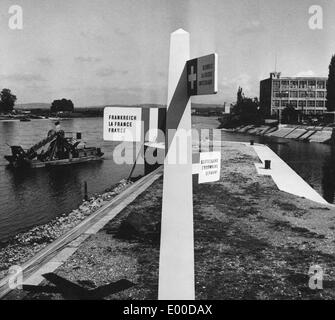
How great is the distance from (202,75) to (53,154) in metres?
45.7

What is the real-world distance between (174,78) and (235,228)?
8456mm

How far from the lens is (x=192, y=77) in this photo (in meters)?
3.90

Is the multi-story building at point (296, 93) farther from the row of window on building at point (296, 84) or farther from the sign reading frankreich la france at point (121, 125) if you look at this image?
the sign reading frankreich la france at point (121, 125)

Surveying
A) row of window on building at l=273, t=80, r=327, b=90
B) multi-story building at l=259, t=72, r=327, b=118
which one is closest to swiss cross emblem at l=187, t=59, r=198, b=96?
multi-story building at l=259, t=72, r=327, b=118

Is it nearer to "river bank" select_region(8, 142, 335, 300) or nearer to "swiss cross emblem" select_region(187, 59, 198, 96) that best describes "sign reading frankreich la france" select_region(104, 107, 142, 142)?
"swiss cross emblem" select_region(187, 59, 198, 96)

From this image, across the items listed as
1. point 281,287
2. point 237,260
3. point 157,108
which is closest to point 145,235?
point 237,260

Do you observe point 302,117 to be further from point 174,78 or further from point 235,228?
point 174,78

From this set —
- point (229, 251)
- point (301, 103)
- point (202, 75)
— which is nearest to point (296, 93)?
point (301, 103)

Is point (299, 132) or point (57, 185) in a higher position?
point (299, 132)

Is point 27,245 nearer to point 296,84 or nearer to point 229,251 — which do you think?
point 229,251

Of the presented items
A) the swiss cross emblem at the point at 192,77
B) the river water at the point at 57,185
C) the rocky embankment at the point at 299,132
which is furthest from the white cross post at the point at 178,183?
the rocky embankment at the point at 299,132

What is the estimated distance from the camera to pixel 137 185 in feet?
65.9
